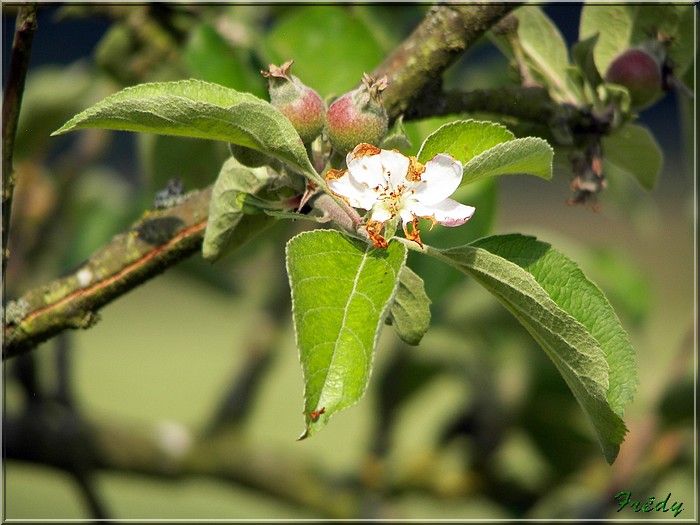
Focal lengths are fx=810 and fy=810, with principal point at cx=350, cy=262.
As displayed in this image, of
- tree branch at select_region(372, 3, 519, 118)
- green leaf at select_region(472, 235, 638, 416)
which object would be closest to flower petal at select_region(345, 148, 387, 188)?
green leaf at select_region(472, 235, 638, 416)

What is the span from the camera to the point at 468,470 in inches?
78.0

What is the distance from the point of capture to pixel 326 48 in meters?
1.31

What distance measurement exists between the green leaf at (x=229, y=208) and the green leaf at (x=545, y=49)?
0.41m

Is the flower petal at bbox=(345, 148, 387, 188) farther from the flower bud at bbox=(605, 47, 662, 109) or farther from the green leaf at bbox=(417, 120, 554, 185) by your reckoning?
the flower bud at bbox=(605, 47, 662, 109)

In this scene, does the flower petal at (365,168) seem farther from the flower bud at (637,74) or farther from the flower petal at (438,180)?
the flower bud at (637,74)

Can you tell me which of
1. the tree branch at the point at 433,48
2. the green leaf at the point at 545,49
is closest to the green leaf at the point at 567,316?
the tree branch at the point at 433,48

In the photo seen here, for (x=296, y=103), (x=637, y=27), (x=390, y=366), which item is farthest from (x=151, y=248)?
(x=390, y=366)

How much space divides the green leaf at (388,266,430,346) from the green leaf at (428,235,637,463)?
0.04 m

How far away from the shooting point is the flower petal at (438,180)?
2.17 ft

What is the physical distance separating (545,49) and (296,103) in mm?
449

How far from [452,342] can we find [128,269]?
1.56 metres

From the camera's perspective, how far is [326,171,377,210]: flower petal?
0.66 metres

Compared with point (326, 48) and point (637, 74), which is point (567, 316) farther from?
point (326, 48)

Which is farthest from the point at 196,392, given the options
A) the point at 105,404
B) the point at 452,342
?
the point at 452,342
